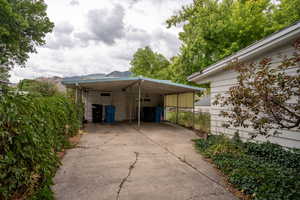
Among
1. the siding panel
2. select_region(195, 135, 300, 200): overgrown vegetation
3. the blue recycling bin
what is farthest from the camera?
the blue recycling bin

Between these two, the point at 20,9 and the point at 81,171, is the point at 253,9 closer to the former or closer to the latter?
the point at 81,171

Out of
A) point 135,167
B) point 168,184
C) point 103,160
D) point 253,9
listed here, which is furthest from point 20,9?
point 253,9

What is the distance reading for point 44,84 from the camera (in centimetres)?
1034

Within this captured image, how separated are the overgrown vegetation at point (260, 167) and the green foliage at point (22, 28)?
1360 centimetres

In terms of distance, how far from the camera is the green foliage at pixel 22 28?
10.8 metres

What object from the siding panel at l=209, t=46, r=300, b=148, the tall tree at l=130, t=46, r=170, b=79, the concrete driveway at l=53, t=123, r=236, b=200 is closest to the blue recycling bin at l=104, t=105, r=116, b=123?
the concrete driveway at l=53, t=123, r=236, b=200

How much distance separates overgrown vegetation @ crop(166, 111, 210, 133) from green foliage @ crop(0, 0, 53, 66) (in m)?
12.3

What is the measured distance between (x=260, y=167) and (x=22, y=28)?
16283 millimetres

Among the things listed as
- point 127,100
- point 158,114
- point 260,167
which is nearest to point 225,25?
point 158,114

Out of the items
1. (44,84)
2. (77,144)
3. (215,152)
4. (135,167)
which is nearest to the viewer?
(135,167)

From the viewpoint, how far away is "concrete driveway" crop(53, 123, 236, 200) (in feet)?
7.97

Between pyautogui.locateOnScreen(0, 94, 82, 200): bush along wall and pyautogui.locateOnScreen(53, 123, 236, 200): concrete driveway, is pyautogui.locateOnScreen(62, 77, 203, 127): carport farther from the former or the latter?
pyautogui.locateOnScreen(0, 94, 82, 200): bush along wall

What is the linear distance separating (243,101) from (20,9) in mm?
16179

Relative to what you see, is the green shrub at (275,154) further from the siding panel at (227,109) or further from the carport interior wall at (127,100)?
the carport interior wall at (127,100)
